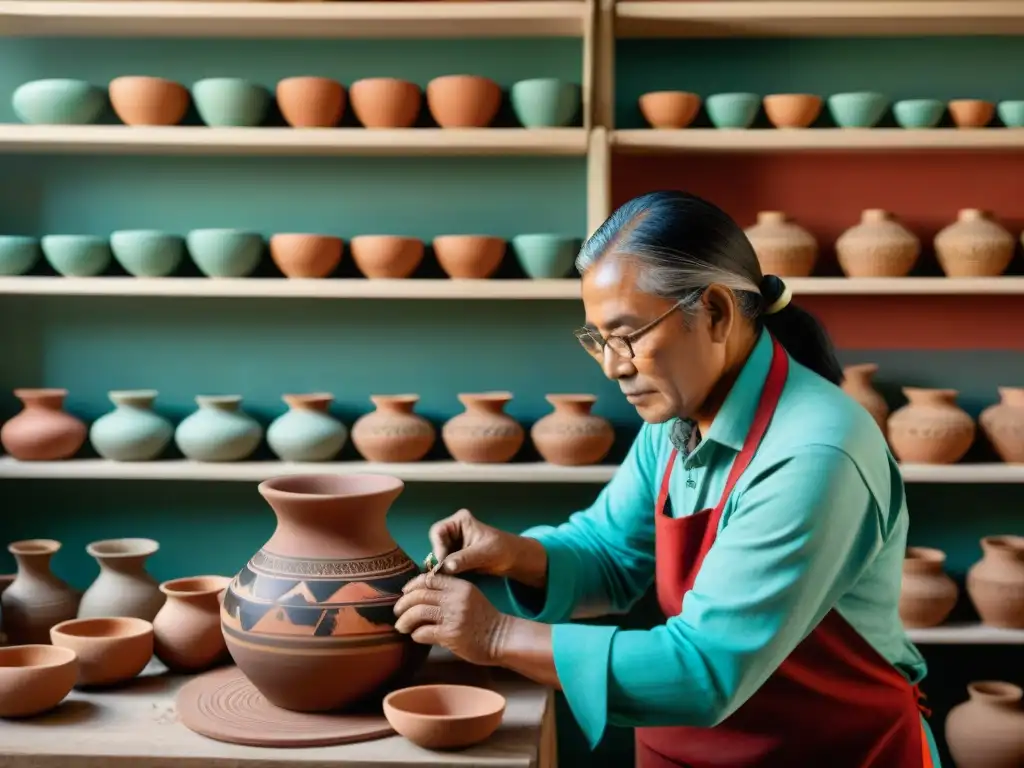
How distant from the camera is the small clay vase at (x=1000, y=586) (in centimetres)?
302

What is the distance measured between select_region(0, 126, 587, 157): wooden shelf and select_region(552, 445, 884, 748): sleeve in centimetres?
179

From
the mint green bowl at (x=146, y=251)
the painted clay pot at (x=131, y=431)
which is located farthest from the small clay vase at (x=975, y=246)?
the painted clay pot at (x=131, y=431)

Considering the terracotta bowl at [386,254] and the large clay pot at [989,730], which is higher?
the terracotta bowl at [386,254]

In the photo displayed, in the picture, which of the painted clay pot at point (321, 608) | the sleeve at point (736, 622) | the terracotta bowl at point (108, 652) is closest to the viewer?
the sleeve at point (736, 622)

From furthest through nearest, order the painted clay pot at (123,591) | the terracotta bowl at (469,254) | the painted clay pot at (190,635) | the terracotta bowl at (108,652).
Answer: the terracotta bowl at (469,254) < the painted clay pot at (123,591) < the painted clay pot at (190,635) < the terracotta bowl at (108,652)

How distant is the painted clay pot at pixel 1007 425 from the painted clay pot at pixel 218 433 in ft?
7.26

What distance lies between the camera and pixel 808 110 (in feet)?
10.2

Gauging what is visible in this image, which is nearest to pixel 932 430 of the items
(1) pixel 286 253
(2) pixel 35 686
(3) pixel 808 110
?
(3) pixel 808 110

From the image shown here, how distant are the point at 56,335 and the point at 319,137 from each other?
117cm

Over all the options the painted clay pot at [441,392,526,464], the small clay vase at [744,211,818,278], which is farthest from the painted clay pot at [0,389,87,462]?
the small clay vase at [744,211,818,278]

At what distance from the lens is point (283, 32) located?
329 cm

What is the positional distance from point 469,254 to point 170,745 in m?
1.86

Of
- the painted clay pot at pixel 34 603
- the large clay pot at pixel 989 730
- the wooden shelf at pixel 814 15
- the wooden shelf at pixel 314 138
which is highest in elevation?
the wooden shelf at pixel 814 15

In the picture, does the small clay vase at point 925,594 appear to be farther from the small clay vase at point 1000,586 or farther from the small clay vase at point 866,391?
the small clay vase at point 866,391
